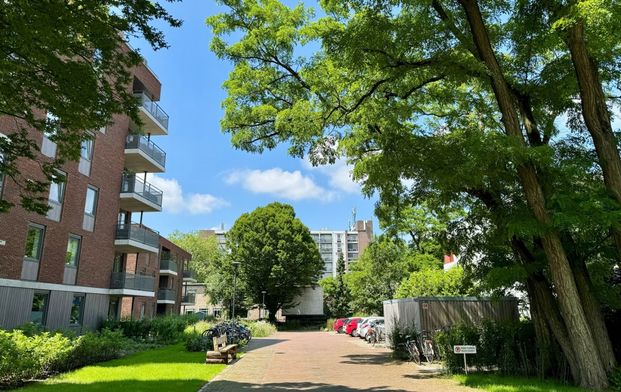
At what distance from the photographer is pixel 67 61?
8445 mm

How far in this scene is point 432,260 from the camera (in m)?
39.8

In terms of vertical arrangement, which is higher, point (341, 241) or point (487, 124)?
point (341, 241)

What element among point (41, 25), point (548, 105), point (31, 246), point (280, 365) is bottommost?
point (280, 365)

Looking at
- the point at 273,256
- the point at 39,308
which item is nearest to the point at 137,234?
the point at 39,308

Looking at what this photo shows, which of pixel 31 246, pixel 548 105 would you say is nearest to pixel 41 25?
pixel 548 105

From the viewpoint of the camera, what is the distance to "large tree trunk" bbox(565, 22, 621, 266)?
10.7m

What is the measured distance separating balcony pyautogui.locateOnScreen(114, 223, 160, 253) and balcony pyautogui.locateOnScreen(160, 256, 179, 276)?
12.9 metres

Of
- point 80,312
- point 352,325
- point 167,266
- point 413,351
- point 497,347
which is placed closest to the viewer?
point 497,347

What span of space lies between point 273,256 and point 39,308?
34.6m

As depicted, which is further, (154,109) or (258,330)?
(258,330)

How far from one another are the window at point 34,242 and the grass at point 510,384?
1753 centimetres

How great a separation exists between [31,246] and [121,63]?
14.7m

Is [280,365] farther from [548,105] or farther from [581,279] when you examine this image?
[548,105]

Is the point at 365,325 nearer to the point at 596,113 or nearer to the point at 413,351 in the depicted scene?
the point at 413,351
